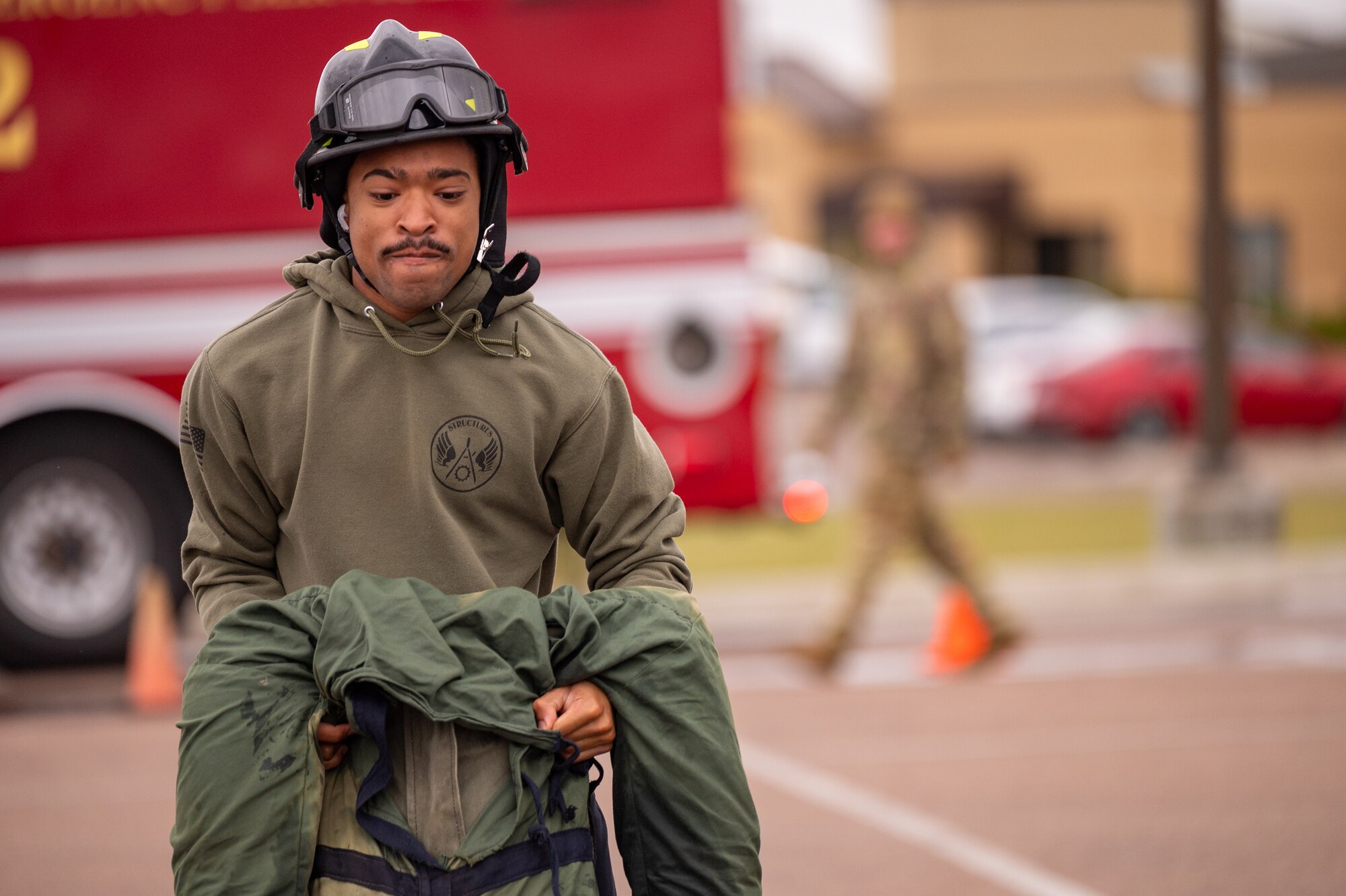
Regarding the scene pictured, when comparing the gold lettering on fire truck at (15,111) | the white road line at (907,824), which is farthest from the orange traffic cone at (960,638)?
the gold lettering on fire truck at (15,111)

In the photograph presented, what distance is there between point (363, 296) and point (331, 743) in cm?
65

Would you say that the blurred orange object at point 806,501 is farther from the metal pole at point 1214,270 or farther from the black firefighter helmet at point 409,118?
the black firefighter helmet at point 409,118

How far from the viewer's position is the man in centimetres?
244

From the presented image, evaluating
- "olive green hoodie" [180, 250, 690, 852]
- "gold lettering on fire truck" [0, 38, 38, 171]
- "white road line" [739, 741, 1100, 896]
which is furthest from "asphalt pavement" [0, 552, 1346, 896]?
"olive green hoodie" [180, 250, 690, 852]

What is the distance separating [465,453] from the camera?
246 cm

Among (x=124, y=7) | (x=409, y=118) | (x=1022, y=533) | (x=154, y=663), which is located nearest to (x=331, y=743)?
(x=409, y=118)

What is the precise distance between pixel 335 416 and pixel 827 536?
11.8 meters

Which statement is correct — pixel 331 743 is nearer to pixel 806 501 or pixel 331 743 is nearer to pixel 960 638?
pixel 806 501

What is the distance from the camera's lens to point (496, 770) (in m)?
2.45

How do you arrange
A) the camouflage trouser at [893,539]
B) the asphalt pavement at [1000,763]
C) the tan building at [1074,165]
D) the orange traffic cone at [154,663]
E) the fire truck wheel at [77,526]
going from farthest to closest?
the tan building at [1074,165]
the fire truck wheel at [77,526]
the camouflage trouser at [893,539]
the orange traffic cone at [154,663]
the asphalt pavement at [1000,763]

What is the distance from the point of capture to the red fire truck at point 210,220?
866 centimetres

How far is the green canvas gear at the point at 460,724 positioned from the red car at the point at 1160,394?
18430 millimetres

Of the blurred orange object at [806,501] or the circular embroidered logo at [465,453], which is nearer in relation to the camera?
the circular embroidered logo at [465,453]

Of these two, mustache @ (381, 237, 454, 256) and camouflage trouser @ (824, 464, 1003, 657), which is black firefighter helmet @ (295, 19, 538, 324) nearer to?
mustache @ (381, 237, 454, 256)
